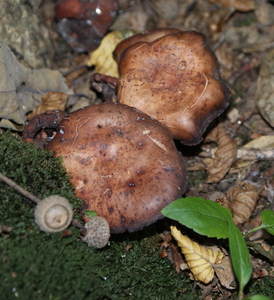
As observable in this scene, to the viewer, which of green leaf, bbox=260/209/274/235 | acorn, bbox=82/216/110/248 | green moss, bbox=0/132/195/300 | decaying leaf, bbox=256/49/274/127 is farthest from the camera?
decaying leaf, bbox=256/49/274/127

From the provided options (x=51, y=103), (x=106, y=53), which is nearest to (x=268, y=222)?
(x=51, y=103)

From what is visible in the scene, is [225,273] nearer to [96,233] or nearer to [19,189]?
[96,233]

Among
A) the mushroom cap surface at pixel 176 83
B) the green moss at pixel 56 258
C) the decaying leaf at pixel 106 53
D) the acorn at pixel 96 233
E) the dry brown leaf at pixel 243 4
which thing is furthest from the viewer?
the dry brown leaf at pixel 243 4

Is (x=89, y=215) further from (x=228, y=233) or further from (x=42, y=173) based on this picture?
(x=228, y=233)

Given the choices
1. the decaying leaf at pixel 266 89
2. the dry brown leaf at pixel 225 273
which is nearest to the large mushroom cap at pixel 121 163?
the dry brown leaf at pixel 225 273

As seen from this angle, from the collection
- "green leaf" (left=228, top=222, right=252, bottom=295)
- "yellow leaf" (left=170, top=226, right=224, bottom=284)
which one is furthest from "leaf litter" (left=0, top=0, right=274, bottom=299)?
"green leaf" (left=228, top=222, right=252, bottom=295)

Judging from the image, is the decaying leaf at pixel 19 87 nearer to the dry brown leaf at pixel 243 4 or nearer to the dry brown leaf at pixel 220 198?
the dry brown leaf at pixel 220 198

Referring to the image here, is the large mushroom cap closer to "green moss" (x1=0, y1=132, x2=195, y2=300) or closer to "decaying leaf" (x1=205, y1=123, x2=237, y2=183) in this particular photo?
"green moss" (x1=0, y1=132, x2=195, y2=300)
